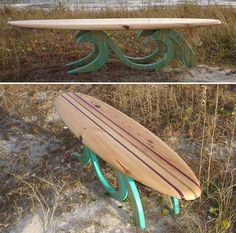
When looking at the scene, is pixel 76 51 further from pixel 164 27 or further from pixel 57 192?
pixel 57 192

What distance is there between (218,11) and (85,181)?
3.44 m

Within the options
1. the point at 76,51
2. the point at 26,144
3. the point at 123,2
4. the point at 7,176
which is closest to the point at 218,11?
the point at 123,2

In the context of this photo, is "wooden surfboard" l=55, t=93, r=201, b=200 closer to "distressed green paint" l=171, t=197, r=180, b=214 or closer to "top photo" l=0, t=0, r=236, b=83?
"distressed green paint" l=171, t=197, r=180, b=214

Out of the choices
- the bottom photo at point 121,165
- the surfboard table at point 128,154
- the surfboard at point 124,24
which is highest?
the surfboard at point 124,24

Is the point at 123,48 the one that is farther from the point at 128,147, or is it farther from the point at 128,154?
the point at 128,154

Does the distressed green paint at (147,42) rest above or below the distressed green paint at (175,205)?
above

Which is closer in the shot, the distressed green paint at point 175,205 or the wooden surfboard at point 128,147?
the wooden surfboard at point 128,147

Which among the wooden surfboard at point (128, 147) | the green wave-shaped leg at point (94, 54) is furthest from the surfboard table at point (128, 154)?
the green wave-shaped leg at point (94, 54)

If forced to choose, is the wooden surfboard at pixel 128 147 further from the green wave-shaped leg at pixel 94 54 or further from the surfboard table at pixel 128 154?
the green wave-shaped leg at pixel 94 54

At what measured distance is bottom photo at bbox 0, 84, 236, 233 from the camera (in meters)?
2.98

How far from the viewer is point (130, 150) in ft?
9.76

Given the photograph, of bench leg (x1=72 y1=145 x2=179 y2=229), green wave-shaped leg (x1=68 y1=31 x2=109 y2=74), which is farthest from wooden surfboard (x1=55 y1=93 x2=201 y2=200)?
green wave-shaped leg (x1=68 y1=31 x2=109 y2=74)

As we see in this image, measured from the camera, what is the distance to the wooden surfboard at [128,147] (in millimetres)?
2621

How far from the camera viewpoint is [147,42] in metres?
4.75
